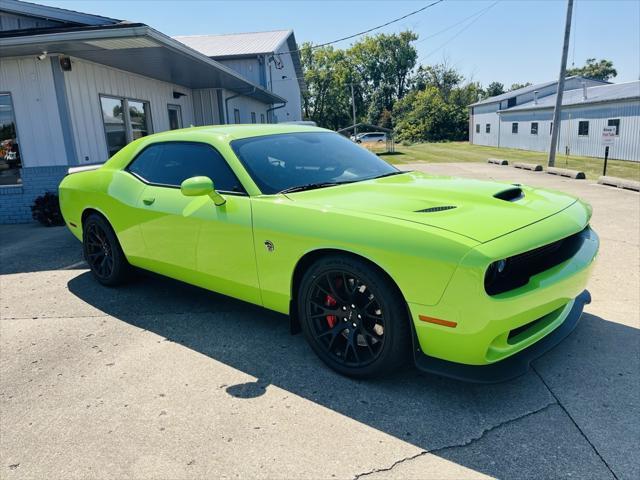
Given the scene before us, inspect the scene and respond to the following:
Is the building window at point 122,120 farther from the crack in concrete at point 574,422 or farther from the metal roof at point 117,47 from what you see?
the crack in concrete at point 574,422

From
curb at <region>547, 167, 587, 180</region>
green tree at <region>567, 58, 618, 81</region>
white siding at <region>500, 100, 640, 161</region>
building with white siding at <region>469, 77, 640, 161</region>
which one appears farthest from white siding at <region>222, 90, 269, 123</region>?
green tree at <region>567, 58, 618, 81</region>

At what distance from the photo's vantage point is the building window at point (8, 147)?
877 centimetres

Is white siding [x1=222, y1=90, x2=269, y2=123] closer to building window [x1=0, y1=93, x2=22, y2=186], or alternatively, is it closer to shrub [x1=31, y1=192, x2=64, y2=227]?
building window [x1=0, y1=93, x2=22, y2=186]

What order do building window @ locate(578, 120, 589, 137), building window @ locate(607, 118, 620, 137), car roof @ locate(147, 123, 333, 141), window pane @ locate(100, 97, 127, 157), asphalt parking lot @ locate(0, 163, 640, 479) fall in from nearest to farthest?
1. asphalt parking lot @ locate(0, 163, 640, 479)
2. car roof @ locate(147, 123, 333, 141)
3. window pane @ locate(100, 97, 127, 157)
4. building window @ locate(607, 118, 620, 137)
5. building window @ locate(578, 120, 589, 137)

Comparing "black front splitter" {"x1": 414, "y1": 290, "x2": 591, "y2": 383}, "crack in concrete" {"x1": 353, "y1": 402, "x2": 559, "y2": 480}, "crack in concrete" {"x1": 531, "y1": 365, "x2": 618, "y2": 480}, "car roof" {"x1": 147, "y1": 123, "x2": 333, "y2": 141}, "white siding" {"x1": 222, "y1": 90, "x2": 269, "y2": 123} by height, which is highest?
"white siding" {"x1": 222, "y1": 90, "x2": 269, "y2": 123}

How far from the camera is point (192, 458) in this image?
231 cm

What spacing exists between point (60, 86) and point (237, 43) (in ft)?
59.0

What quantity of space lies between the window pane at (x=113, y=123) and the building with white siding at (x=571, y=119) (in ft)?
69.1

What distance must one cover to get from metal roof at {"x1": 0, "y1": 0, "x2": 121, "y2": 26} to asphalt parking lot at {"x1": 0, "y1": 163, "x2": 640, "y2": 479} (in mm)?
7460

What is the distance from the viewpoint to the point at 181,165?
12.8 feet

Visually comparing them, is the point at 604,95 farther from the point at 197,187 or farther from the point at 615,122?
the point at 197,187

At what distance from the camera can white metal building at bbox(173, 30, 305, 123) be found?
22.8 meters

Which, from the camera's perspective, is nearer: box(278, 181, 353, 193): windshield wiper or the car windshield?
box(278, 181, 353, 193): windshield wiper

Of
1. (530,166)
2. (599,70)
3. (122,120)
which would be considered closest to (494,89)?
(599,70)
